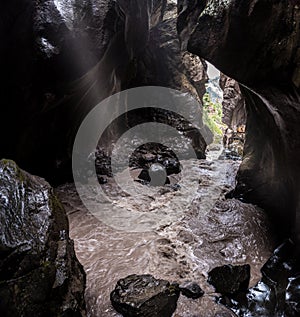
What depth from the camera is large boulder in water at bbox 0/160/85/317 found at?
2395 mm

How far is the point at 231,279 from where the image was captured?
3963mm

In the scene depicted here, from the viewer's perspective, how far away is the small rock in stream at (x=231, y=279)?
391cm

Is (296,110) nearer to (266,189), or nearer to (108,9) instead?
(266,189)

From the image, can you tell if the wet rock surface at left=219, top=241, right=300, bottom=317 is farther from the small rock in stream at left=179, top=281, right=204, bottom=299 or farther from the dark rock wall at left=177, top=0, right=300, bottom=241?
the dark rock wall at left=177, top=0, right=300, bottom=241

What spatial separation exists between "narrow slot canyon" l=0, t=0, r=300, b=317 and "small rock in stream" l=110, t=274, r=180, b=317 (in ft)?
0.06

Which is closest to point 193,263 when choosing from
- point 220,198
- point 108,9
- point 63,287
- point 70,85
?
point 63,287

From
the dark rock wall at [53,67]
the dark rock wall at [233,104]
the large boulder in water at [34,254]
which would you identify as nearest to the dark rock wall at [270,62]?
the dark rock wall at [53,67]

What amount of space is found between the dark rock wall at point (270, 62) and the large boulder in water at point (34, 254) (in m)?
4.04

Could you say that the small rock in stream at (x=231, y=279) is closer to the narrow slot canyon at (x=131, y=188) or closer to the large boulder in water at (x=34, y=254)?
the narrow slot canyon at (x=131, y=188)

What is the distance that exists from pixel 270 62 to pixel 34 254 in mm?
4838

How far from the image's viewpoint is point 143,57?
14.9 metres

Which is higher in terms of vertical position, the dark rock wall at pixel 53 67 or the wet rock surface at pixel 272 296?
the dark rock wall at pixel 53 67

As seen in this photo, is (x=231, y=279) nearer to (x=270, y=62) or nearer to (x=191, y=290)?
(x=191, y=290)

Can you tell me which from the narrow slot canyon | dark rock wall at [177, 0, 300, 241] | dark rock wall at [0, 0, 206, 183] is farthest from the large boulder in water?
dark rock wall at [177, 0, 300, 241]
